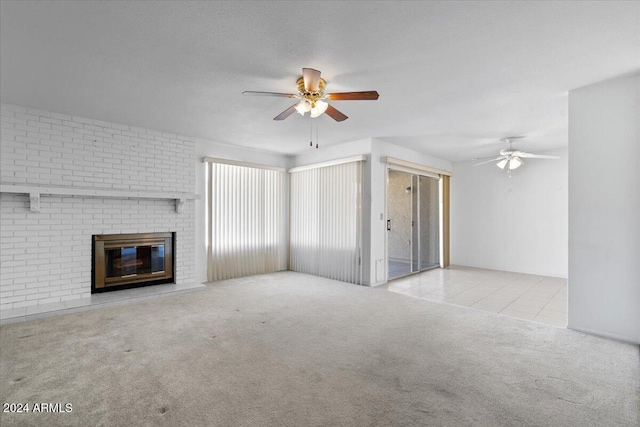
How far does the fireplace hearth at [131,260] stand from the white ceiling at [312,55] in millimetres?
1817

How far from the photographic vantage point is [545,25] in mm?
2139

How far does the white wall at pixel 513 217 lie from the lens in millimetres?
6152

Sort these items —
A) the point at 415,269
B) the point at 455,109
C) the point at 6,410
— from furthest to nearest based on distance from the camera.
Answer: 1. the point at 415,269
2. the point at 455,109
3. the point at 6,410

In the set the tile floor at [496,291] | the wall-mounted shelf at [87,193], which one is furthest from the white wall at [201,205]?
the tile floor at [496,291]

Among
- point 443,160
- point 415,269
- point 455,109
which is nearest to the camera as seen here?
point 455,109

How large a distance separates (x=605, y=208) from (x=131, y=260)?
19.9ft

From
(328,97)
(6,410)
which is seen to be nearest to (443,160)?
(328,97)

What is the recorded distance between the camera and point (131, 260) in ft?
15.5

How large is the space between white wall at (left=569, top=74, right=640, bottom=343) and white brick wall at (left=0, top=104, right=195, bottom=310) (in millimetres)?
5465

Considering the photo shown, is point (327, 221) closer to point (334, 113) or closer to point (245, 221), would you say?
point (245, 221)

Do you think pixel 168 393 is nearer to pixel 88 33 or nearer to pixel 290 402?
pixel 290 402

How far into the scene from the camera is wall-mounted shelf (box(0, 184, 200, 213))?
366 centimetres

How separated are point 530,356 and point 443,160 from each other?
5.43 m

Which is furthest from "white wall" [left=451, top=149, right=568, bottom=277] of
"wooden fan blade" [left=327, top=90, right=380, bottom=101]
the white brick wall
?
the white brick wall
